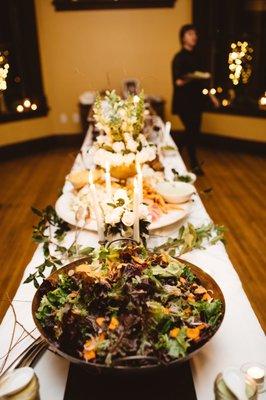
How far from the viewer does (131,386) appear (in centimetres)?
96

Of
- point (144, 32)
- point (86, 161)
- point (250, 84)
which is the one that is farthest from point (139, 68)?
point (86, 161)

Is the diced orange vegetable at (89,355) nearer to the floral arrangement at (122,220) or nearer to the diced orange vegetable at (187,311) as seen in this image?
the diced orange vegetable at (187,311)

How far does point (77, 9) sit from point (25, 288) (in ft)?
14.6

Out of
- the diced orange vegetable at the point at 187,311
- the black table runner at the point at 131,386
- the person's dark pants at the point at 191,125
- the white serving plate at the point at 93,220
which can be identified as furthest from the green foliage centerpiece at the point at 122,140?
the person's dark pants at the point at 191,125

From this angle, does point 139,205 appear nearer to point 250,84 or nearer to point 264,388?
point 264,388

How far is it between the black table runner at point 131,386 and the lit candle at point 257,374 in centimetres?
14

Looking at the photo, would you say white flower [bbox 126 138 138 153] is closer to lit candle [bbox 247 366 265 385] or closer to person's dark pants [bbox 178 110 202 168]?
lit candle [bbox 247 366 265 385]

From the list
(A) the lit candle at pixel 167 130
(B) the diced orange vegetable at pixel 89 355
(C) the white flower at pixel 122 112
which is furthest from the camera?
(A) the lit candle at pixel 167 130

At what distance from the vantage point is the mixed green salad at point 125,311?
92cm

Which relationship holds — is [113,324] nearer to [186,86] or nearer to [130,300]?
[130,300]

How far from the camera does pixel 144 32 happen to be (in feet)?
16.6

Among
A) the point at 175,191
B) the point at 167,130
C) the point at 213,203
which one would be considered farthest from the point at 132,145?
the point at 213,203

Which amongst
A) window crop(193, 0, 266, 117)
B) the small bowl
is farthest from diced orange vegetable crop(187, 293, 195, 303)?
window crop(193, 0, 266, 117)

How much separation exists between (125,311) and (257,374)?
34cm
